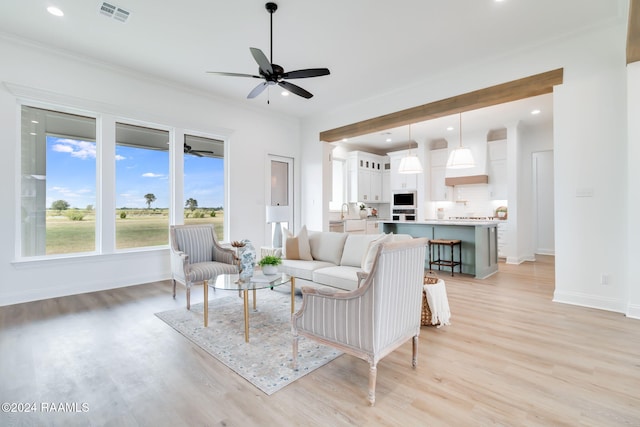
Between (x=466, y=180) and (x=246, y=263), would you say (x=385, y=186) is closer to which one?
(x=466, y=180)

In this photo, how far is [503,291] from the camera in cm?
432

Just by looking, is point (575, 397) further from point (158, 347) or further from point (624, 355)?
point (158, 347)

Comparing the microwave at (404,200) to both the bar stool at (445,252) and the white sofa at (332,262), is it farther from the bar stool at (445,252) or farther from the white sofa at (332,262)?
the white sofa at (332,262)

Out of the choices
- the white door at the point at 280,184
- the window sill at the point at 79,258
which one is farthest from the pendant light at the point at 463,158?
the window sill at the point at 79,258

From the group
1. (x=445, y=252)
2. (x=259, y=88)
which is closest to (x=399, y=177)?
(x=445, y=252)

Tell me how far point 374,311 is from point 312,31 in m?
3.32

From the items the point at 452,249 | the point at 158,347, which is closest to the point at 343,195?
the point at 452,249

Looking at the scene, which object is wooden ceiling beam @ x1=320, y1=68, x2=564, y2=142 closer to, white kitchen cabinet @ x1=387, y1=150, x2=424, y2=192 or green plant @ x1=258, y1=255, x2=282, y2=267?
white kitchen cabinet @ x1=387, y1=150, x2=424, y2=192

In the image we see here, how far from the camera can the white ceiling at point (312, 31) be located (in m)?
3.15

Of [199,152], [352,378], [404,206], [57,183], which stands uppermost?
[199,152]

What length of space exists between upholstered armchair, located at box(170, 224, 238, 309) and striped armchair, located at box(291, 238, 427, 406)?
2.03 metres

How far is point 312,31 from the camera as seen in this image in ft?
11.8

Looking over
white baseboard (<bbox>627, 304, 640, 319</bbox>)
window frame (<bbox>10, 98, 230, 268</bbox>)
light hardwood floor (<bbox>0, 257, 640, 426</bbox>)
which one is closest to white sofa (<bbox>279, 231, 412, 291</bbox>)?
light hardwood floor (<bbox>0, 257, 640, 426</bbox>)

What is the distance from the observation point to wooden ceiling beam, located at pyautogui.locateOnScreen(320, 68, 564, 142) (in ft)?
12.7
